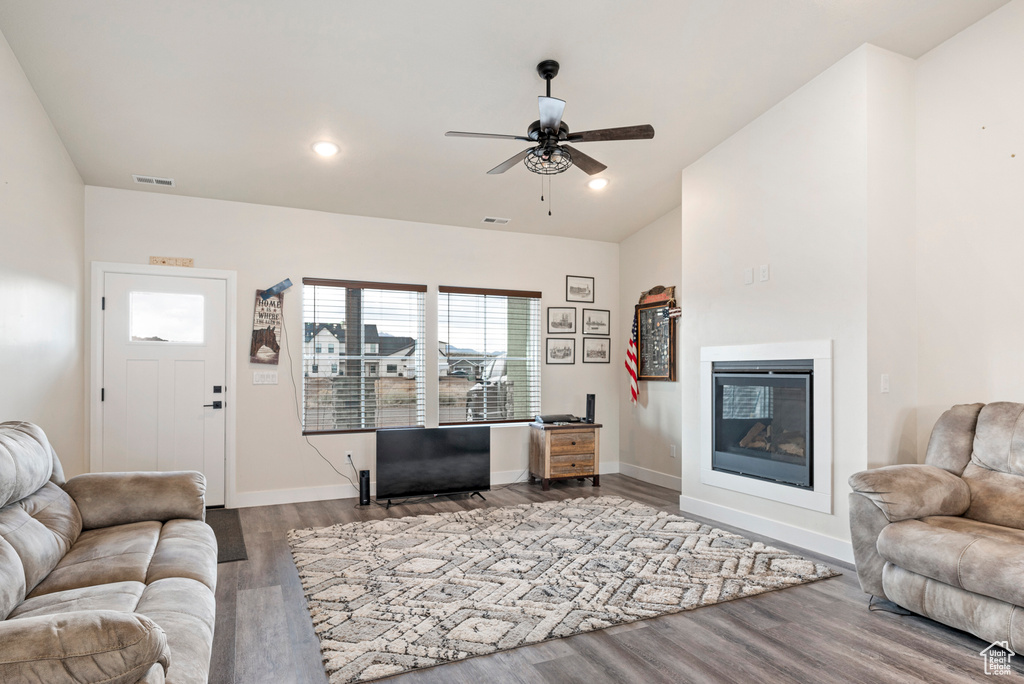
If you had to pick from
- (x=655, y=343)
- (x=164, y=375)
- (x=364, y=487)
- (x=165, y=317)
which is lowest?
(x=364, y=487)

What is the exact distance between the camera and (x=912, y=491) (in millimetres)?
2811

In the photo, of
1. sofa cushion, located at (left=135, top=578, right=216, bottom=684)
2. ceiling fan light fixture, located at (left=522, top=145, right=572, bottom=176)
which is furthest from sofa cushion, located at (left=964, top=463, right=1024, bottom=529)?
sofa cushion, located at (left=135, top=578, right=216, bottom=684)

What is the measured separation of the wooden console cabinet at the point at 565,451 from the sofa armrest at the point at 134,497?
3313mm

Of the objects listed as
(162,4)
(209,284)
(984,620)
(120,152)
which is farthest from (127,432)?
(984,620)

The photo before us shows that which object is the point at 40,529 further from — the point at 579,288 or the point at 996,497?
the point at 579,288

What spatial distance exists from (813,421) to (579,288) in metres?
3.14

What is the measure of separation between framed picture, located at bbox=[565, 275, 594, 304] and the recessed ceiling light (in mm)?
2960

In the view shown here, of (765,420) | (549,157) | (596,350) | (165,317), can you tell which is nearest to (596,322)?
(596,350)

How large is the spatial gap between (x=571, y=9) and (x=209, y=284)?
367 centimetres

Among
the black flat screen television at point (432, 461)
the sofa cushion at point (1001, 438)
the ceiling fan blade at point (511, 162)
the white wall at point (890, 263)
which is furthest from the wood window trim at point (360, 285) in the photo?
the sofa cushion at point (1001, 438)

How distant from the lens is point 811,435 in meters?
3.77

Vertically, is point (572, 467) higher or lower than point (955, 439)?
lower

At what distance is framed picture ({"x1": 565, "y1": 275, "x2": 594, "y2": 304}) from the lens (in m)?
6.37

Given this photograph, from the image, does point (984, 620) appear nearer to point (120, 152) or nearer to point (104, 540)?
point (104, 540)
